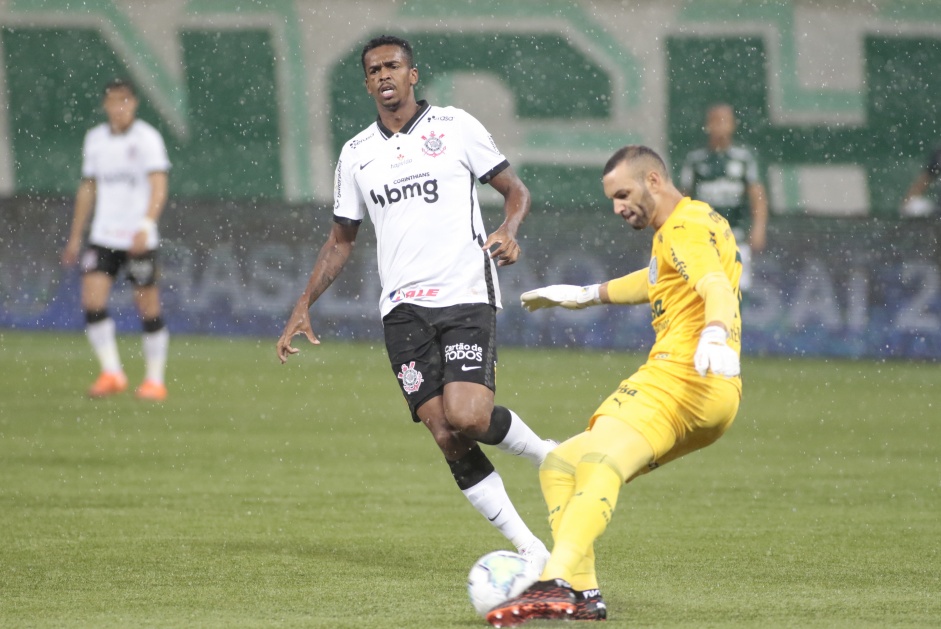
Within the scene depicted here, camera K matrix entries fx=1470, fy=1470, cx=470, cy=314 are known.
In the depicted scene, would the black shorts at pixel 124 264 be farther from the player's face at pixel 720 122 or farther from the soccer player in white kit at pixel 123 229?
the player's face at pixel 720 122

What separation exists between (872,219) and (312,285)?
10.3 m

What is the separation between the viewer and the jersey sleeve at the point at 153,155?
11.9 m

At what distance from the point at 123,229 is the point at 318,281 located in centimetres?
609

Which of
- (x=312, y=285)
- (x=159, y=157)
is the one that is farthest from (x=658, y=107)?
(x=312, y=285)

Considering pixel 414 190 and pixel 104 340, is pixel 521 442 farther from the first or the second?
pixel 104 340

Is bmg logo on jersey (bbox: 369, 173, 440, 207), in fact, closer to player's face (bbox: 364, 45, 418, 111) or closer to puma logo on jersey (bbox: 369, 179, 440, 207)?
puma logo on jersey (bbox: 369, 179, 440, 207)

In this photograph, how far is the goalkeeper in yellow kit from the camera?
4684 mm

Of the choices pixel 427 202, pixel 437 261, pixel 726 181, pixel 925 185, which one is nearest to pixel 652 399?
pixel 437 261

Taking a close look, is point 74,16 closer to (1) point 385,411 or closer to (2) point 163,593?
(1) point 385,411

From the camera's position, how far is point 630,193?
4992mm

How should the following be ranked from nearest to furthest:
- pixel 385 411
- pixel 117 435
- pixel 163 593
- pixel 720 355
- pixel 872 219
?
pixel 720 355 → pixel 163 593 → pixel 117 435 → pixel 385 411 → pixel 872 219

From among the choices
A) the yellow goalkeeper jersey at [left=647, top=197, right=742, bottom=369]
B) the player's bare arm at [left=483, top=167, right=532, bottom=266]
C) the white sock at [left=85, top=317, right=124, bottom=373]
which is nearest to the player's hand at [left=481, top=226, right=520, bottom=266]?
the player's bare arm at [left=483, top=167, right=532, bottom=266]

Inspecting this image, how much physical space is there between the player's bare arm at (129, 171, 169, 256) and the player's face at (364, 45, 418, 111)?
5694 millimetres

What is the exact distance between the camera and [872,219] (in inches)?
608
